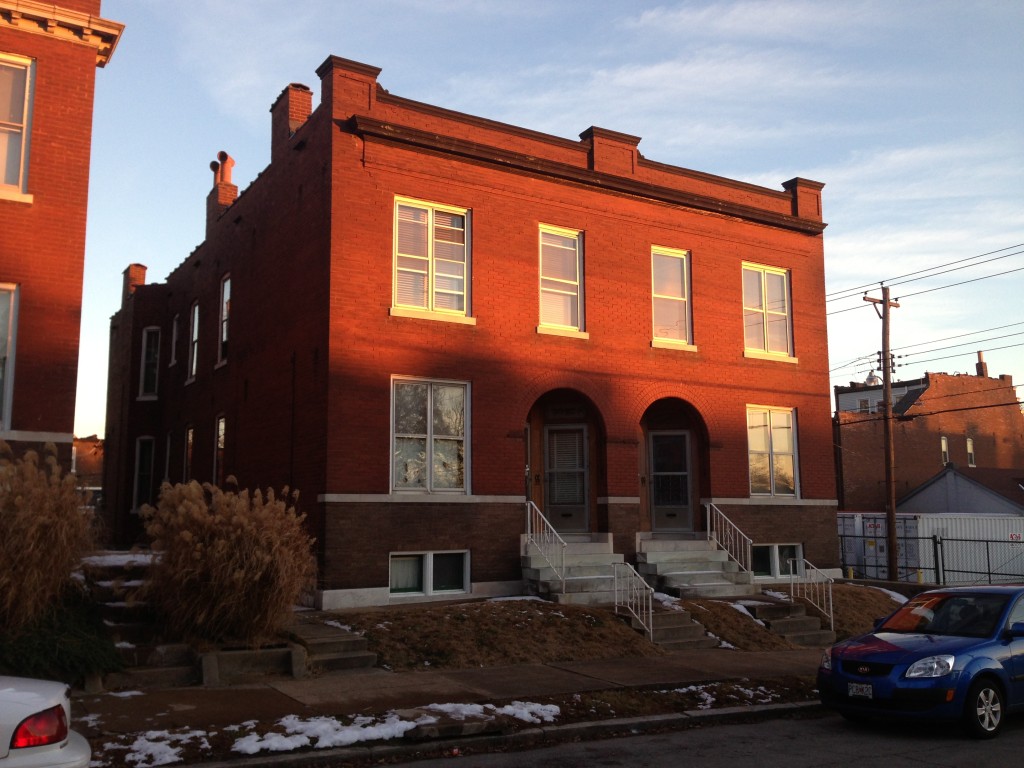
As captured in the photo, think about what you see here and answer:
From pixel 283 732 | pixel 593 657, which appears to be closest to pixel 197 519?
pixel 283 732

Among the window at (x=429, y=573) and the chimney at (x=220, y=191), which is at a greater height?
the chimney at (x=220, y=191)

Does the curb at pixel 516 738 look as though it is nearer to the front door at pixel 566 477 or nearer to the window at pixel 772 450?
the front door at pixel 566 477

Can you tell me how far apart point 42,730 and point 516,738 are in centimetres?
474

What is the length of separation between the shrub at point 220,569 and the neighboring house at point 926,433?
42.6 meters

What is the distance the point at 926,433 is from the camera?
54.3 metres

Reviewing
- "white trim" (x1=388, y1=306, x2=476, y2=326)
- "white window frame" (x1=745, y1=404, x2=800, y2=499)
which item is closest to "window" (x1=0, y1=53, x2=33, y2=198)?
"white trim" (x1=388, y1=306, x2=476, y2=326)

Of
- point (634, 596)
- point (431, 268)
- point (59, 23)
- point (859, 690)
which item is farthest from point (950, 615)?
point (59, 23)

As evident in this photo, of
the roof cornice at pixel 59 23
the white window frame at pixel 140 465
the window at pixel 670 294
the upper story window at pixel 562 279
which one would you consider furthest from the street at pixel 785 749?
the white window frame at pixel 140 465

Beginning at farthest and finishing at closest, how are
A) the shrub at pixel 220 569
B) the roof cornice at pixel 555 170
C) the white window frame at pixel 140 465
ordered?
the white window frame at pixel 140 465 < the roof cornice at pixel 555 170 < the shrub at pixel 220 569

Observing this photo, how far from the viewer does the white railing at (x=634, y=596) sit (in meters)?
14.6

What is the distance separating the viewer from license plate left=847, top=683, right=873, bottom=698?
9.49m

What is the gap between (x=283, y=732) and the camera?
27.9 feet

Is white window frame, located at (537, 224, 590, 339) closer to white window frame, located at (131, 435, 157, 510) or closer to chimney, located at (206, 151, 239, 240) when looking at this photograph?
chimney, located at (206, 151, 239, 240)

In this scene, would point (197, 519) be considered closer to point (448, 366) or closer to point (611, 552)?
point (448, 366)
